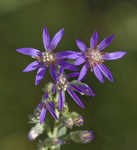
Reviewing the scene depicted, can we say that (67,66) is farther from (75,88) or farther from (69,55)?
(75,88)

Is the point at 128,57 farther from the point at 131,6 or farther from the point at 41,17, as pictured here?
the point at 41,17

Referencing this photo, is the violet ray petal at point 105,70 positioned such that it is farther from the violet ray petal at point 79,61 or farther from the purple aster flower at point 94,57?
the violet ray petal at point 79,61

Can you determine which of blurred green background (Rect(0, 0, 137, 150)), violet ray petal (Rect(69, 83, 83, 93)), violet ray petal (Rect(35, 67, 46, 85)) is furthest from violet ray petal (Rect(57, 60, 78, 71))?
blurred green background (Rect(0, 0, 137, 150))

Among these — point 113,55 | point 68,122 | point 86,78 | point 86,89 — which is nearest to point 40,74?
point 86,89

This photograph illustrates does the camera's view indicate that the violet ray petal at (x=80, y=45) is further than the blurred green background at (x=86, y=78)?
No

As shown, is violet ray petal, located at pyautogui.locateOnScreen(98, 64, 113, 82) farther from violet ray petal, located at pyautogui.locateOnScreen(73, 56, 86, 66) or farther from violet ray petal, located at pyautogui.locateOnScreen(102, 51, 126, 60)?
violet ray petal, located at pyautogui.locateOnScreen(73, 56, 86, 66)

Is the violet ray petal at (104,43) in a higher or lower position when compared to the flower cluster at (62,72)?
higher

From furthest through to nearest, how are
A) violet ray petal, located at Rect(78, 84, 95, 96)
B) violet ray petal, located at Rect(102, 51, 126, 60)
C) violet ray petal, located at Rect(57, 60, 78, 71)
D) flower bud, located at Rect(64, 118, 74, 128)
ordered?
1. violet ray petal, located at Rect(102, 51, 126, 60)
2. flower bud, located at Rect(64, 118, 74, 128)
3. violet ray petal, located at Rect(78, 84, 95, 96)
4. violet ray petal, located at Rect(57, 60, 78, 71)

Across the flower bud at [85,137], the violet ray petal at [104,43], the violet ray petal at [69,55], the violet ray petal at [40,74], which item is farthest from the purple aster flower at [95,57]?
the flower bud at [85,137]

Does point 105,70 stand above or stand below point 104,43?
below

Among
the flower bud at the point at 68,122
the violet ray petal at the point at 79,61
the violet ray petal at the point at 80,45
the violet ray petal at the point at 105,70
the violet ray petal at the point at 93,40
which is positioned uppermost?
the violet ray petal at the point at 93,40
